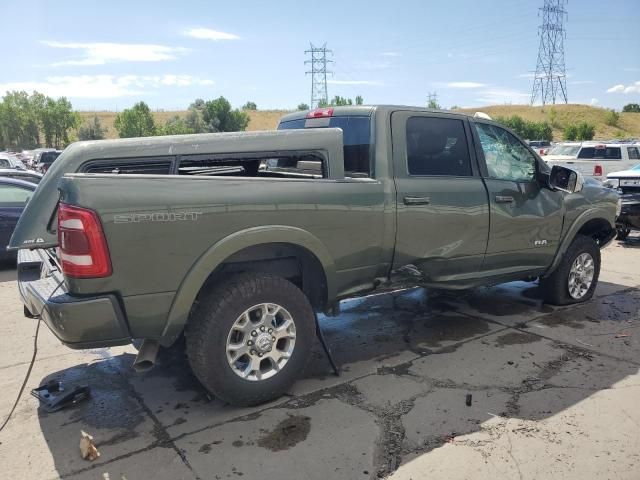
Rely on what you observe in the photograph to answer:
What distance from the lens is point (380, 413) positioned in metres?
3.46

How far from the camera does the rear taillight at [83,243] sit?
9.30 feet

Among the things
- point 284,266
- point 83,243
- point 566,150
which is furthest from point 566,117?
point 83,243

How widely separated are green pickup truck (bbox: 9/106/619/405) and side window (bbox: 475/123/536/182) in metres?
0.02

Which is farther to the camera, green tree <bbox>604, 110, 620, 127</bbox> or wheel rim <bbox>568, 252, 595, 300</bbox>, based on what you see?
green tree <bbox>604, 110, 620, 127</bbox>

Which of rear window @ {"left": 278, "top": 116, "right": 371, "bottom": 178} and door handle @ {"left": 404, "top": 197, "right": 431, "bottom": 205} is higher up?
rear window @ {"left": 278, "top": 116, "right": 371, "bottom": 178}

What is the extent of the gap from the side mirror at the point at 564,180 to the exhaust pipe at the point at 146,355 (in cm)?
397

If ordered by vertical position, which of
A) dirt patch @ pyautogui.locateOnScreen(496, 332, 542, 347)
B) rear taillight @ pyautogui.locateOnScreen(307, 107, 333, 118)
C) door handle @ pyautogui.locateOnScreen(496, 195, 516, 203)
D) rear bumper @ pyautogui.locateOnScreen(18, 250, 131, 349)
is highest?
rear taillight @ pyautogui.locateOnScreen(307, 107, 333, 118)

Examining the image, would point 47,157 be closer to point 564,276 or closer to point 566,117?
point 564,276

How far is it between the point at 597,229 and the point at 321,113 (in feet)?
11.7

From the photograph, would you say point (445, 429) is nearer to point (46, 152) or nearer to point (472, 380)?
point (472, 380)

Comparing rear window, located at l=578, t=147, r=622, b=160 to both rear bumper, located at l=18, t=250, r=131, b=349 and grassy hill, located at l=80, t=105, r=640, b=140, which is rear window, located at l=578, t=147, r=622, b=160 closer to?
rear bumper, located at l=18, t=250, r=131, b=349

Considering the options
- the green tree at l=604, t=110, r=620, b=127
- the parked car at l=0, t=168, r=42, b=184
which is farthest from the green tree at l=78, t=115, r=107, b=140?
the green tree at l=604, t=110, r=620, b=127

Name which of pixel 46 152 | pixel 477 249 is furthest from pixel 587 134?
pixel 477 249

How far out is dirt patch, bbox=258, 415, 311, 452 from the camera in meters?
3.10
